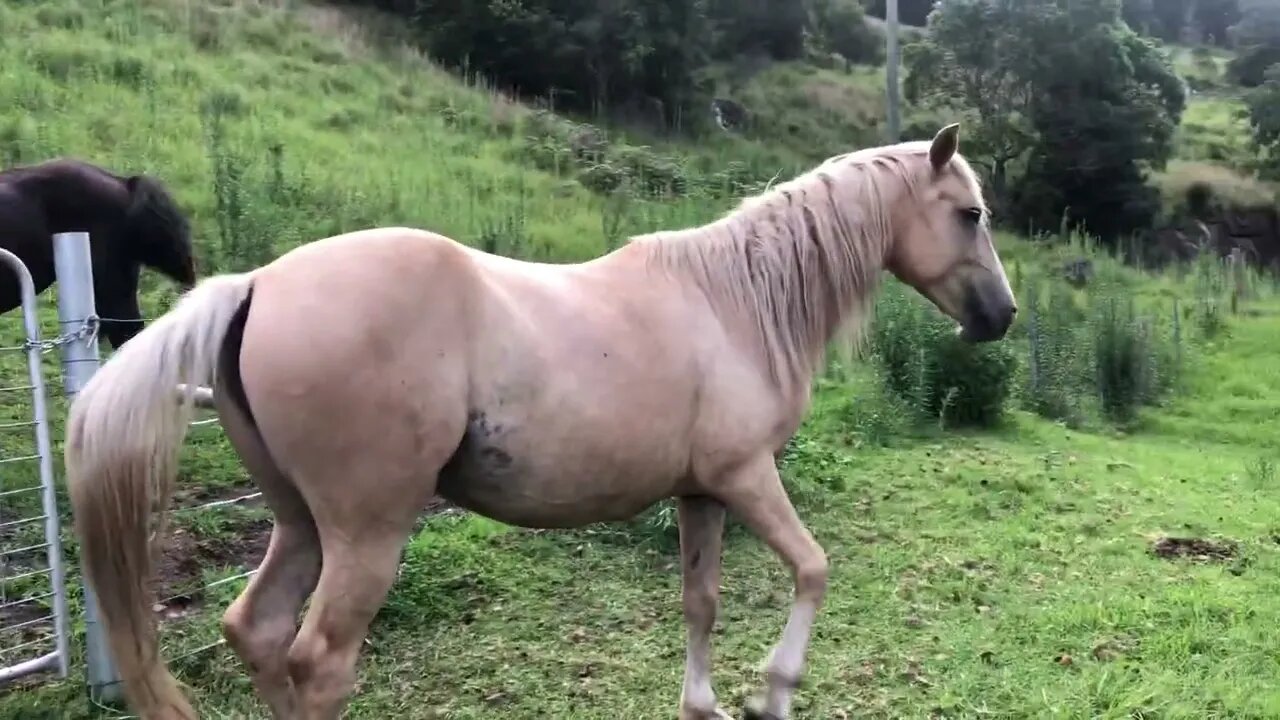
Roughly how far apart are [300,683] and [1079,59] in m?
23.8

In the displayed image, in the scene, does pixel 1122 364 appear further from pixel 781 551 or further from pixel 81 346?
pixel 81 346

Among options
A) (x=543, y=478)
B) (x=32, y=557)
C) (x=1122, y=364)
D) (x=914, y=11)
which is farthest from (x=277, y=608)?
(x=914, y=11)

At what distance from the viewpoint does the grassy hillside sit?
328 cm

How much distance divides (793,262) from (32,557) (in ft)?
10.0

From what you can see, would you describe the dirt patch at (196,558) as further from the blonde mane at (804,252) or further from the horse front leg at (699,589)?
the blonde mane at (804,252)

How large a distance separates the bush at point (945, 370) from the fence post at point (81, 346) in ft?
17.0

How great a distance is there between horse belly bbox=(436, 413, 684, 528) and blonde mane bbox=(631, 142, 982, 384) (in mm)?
541

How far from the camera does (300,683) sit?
2.22 meters

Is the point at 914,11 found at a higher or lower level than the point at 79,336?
higher

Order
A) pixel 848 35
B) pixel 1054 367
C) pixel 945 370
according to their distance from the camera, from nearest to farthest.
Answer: pixel 945 370 → pixel 1054 367 → pixel 848 35

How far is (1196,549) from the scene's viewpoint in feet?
15.2

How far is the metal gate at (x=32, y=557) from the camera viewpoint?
291 centimetres

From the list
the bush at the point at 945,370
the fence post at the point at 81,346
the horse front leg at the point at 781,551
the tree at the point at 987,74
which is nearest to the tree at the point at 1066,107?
the tree at the point at 987,74

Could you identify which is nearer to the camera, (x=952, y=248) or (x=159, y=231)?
(x=952, y=248)
